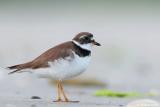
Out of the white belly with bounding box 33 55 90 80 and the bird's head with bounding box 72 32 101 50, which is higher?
the bird's head with bounding box 72 32 101 50

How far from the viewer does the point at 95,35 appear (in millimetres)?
22734

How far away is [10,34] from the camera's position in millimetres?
22594

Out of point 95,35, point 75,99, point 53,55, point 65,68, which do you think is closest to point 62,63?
point 65,68

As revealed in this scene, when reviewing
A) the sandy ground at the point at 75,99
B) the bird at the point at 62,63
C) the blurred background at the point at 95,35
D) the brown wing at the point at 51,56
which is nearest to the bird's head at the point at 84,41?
the bird at the point at 62,63

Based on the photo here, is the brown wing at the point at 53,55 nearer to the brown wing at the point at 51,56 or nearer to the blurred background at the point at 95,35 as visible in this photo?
the brown wing at the point at 51,56

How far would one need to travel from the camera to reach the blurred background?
572 inches

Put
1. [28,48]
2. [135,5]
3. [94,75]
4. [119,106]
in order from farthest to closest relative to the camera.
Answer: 1. [135,5]
2. [28,48]
3. [94,75]
4. [119,106]

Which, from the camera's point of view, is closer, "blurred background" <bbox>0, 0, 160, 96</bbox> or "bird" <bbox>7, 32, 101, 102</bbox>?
"bird" <bbox>7, 32, 101, 102</bbox>

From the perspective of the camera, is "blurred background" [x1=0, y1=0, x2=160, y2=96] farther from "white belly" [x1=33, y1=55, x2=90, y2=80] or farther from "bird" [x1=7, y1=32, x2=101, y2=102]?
"white belly" [x1=33, y1=55, x2=90, y2=80]

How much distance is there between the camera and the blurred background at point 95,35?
14539 mm

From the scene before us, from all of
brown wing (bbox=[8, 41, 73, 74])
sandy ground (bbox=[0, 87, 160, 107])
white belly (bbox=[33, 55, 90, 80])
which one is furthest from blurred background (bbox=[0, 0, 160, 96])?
white belly (bbox=[33, 55, 90, 80])

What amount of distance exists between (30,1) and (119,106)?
958 inches

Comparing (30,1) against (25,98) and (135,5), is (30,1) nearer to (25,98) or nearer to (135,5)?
(135,5)

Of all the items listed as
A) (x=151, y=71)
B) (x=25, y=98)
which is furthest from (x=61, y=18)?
(x=25, y=98)
